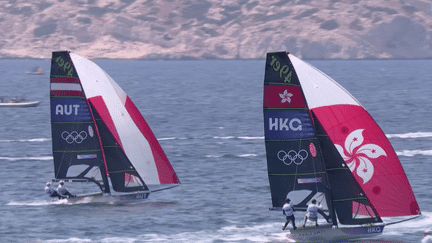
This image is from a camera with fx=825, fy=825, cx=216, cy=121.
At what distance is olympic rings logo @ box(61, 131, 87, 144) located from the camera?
152 ft

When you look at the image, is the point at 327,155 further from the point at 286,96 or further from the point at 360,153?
the point at 286,96

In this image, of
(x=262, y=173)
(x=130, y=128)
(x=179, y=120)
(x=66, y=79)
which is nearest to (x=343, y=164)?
(x=130, y=128)

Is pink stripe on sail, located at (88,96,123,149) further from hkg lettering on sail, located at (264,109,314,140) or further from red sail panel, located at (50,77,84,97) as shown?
hkg lettering on sail, located at (264,109,314,140)

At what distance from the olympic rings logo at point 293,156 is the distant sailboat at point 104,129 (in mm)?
11453

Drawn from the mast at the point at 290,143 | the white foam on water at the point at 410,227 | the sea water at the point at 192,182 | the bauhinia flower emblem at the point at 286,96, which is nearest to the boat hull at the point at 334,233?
the mast at the point at 290,143

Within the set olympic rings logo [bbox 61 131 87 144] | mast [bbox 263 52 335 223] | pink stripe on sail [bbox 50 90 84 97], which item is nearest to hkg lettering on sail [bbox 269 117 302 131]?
mast [bbox 263 52 335 223]

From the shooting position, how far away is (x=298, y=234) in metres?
35.9

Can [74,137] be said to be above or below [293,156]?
below

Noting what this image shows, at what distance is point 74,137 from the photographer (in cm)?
4641

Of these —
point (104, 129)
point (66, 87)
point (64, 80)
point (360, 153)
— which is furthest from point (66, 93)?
point (360, 153)

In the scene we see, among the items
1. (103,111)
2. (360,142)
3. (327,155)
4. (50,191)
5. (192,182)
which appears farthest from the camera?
(192,182)

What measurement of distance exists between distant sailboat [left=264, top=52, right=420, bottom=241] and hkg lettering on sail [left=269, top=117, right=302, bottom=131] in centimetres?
4

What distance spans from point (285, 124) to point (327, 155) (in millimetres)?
2229

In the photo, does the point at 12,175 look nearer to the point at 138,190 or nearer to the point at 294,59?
the point at 138,190
